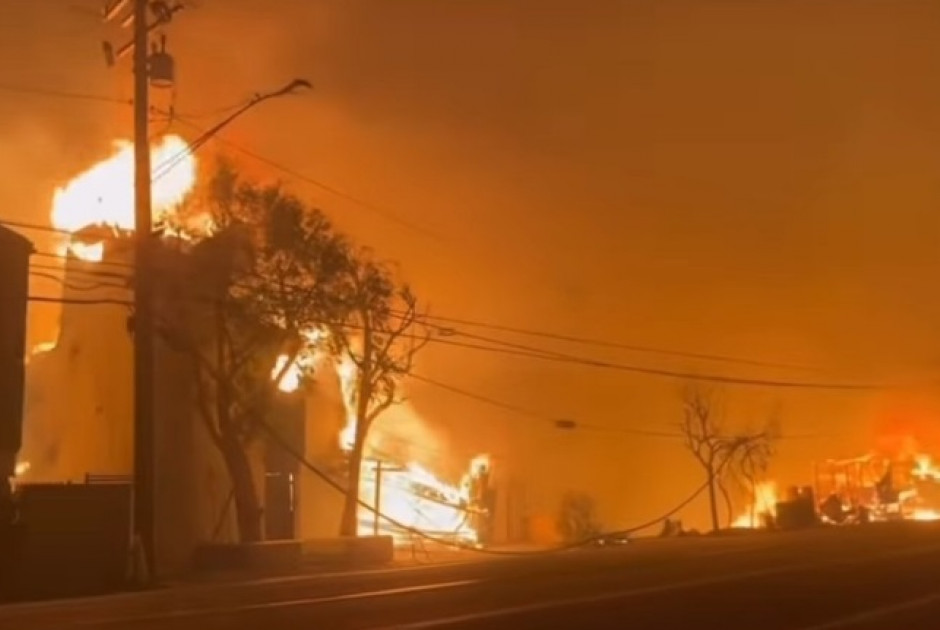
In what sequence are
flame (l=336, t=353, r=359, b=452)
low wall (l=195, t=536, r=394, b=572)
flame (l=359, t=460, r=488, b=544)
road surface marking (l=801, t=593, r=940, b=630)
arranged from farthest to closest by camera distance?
flame (l=359, t=460, r=488, b=544) < flame (l=336, t=353, r=359, b=452) < low wall (l=195, t=536, r=394, b=572) < road surface marking (l=801, t=593, r=940, b=630)

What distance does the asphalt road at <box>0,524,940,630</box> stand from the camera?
16.1m

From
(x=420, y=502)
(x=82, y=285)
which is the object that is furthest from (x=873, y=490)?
(x=82, y=285)

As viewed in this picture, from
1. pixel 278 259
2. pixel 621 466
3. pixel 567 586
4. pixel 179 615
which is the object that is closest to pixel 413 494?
pixel 278 259

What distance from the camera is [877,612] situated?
17016mm

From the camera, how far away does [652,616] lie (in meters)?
16.7

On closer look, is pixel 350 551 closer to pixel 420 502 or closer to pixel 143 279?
pixel 143 279

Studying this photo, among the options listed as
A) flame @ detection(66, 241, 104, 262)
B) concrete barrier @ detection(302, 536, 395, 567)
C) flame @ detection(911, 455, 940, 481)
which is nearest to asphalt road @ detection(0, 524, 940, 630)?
concrete barrier @ detection(302, 536, 395, 567)

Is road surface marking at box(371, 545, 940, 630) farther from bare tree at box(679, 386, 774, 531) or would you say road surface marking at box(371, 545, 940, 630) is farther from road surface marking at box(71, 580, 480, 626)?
bare tree at box(679, 386, 774, 531)

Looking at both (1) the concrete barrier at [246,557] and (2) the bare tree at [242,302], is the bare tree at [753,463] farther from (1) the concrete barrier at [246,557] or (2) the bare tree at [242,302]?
(1) the concrete barrier at [246,557]

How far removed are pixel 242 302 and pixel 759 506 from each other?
45850mm

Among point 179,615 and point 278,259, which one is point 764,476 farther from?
point 179,615

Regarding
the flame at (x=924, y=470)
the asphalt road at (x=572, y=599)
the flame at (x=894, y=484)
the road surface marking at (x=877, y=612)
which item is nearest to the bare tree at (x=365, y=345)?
the asphalt road at (x=572, y=599)

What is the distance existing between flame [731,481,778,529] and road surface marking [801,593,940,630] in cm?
4935

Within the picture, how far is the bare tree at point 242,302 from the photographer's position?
37688mm
